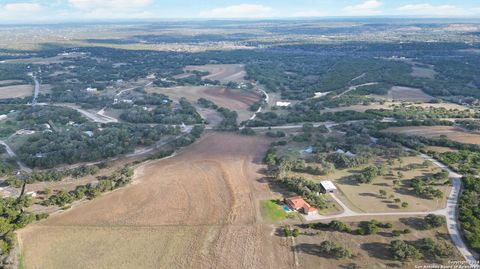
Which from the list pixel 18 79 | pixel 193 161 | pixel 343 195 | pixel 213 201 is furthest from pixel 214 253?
pixel 18 79

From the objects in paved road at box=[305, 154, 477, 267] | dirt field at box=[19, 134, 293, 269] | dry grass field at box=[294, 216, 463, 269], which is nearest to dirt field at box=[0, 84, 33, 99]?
dirt field at box=[19, 134, 293, 269]

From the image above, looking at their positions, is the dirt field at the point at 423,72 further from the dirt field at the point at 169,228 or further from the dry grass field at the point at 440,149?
the dirt field at the point at 169,228

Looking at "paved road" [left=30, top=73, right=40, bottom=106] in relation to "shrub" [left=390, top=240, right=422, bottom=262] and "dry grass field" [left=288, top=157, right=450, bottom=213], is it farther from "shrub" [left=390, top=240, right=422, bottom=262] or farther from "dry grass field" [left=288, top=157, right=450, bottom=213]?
"shrub" [left=390, top=240, right=422, bottom=262]

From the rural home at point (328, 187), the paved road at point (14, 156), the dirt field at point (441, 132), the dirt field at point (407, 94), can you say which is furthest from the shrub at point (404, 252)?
the dirt field at point (407, 94)

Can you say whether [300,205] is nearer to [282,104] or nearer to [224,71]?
[282,104]

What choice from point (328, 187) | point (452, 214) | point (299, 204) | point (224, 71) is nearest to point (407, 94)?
point (224, 71)

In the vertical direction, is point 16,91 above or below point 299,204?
above

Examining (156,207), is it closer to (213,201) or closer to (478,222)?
(213,201)
